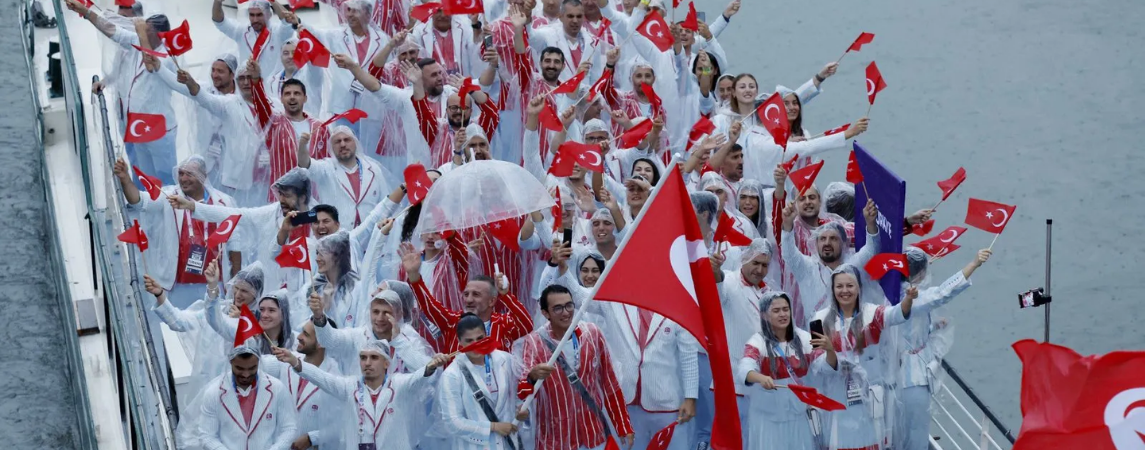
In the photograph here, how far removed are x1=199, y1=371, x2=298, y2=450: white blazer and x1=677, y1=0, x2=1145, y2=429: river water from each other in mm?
4762

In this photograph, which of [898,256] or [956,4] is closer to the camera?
[898,256]

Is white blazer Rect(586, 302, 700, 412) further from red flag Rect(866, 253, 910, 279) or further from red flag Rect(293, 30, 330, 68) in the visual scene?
red flag Rect(293, 30, 330, 68)

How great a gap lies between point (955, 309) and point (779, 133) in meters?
2.70

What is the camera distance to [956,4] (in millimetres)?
13016

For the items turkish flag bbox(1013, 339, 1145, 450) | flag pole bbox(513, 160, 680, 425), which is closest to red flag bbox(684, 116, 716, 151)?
flag pole bbox(513, 160, 680, 425)

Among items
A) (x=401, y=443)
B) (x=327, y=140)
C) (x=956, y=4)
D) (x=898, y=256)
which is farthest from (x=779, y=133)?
(x=956, y=4)

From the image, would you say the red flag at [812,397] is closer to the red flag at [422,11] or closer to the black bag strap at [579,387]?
the black bag strap at [579,387]

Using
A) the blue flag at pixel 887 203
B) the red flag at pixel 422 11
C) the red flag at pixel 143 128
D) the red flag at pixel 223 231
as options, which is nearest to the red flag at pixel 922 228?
the blue flag at pixel 887 203

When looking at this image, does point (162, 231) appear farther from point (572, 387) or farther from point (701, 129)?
point (701, 129)

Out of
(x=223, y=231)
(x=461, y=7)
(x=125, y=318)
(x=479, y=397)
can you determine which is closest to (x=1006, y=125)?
(x=461, y=7)

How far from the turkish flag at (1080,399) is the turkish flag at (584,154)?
98.8 inches

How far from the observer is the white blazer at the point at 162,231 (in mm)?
7961

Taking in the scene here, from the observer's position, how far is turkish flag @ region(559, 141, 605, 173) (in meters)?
7.79

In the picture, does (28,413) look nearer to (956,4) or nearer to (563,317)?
(563,317)
